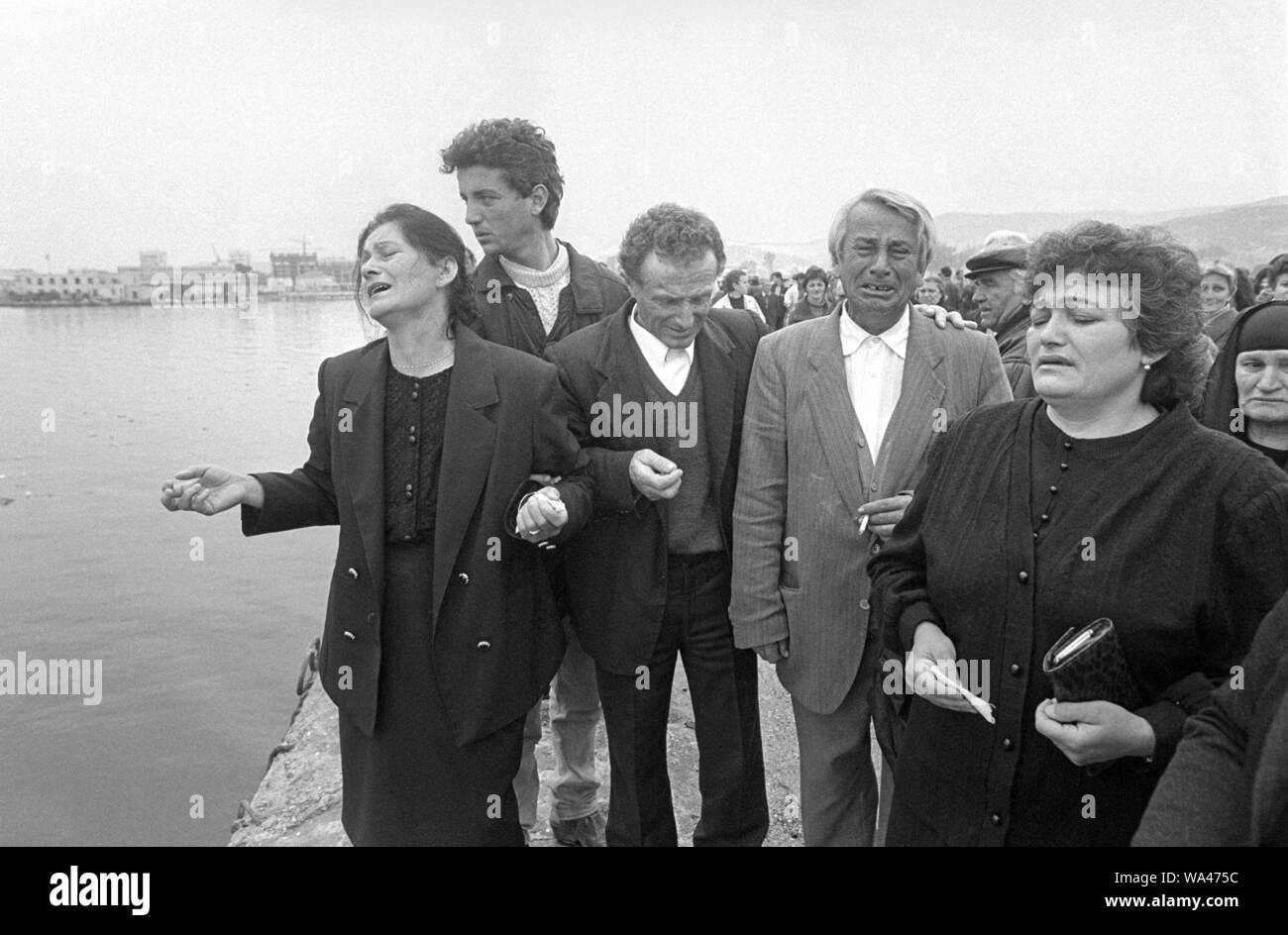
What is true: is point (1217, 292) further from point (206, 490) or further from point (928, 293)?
point (206, 490)

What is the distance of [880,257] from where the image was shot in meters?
2.55

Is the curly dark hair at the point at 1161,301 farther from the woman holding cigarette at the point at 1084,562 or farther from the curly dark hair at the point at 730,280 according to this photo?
the curly dark hair at the point at 730,280

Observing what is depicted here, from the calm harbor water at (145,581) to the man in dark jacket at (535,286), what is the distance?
0.53 metres

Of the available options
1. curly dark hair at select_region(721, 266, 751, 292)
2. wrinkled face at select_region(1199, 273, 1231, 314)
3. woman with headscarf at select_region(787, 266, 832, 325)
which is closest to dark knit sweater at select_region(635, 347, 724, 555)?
wrinkled face at select_region(1199, 273, 1231, 314)

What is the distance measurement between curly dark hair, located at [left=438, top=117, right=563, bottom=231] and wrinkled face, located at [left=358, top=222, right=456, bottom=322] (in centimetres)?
71

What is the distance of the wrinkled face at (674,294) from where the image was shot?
8.49 ft

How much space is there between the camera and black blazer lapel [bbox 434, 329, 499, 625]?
7.59ft

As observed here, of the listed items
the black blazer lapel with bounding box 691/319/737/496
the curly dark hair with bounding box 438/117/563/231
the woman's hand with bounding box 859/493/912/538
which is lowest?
the woman's hand with bounding box 859/493/912/538

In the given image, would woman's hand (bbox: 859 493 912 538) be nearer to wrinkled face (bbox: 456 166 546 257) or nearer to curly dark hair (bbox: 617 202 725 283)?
curly dark hair (bbox: 617 202 725 283)

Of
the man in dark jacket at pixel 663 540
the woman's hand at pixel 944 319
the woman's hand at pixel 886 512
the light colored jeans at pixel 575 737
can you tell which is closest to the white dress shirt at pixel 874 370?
the woman's hand at pixel 944 319

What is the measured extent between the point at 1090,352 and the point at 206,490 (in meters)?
2.14

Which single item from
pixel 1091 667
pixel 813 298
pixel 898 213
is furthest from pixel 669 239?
pixel 813 298
